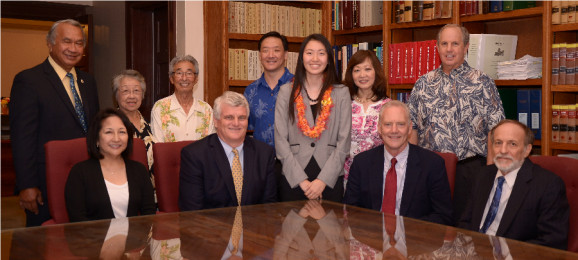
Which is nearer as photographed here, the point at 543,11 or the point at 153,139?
the point at 153,139

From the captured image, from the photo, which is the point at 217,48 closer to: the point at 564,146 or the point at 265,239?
the point at 564,146

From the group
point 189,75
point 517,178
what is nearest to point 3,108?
point 189,75

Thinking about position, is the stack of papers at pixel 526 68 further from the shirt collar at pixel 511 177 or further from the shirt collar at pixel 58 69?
the shirt collar at pixel 58 69

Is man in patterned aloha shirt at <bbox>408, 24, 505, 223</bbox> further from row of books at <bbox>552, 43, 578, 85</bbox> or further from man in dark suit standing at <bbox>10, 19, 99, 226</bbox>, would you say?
man in dark suit standing at <bbox>10, 19, 99, 226</bbox>

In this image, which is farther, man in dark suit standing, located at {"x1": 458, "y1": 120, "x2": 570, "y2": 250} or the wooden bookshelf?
the wooden bookshelf

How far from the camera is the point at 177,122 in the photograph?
382 cm

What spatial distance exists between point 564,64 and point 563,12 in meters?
0.34

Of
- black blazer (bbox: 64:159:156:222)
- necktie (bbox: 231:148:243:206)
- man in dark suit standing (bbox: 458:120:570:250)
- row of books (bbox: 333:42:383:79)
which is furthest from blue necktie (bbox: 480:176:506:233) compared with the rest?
row of books (bbox: 333:42:383:79)

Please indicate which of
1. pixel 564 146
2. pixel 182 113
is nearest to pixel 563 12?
pixel 564 146

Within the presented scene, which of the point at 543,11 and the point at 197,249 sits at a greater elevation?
the point at 543,11

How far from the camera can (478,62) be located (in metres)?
4.21

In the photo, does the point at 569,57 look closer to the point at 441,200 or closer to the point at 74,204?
the point at 441,200

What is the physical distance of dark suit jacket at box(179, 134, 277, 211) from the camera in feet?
9.68

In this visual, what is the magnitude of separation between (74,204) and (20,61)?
8.00 m
